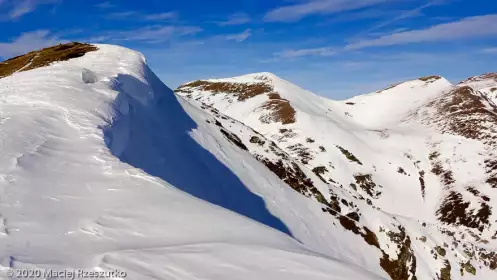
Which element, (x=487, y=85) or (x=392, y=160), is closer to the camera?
(x=392, y=160)

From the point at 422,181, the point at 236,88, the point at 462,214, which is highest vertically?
the point at 236,88

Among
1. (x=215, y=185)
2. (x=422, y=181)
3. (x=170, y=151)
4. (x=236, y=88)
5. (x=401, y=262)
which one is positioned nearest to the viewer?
(x=170, y=151)

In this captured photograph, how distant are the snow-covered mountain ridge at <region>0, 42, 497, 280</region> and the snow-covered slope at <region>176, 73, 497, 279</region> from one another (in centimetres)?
30

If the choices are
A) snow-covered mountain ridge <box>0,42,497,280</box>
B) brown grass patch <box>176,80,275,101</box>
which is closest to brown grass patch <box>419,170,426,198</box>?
snow-covered mountain ridge <box>0,42,497,280</box>

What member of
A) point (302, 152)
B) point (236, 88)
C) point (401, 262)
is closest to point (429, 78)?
point (236, 88)

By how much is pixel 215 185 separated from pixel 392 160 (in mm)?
59880

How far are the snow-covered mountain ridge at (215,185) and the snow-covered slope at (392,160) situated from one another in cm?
30

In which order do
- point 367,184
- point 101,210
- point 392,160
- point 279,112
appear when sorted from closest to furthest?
point 101,210, point 367,184, point 392,160, point 279,112

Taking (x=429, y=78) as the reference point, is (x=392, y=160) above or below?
below

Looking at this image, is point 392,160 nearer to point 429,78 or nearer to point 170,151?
point 170,151

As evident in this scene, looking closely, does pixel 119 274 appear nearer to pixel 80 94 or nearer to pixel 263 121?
pixel 80 94

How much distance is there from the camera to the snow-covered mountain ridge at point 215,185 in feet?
24.0

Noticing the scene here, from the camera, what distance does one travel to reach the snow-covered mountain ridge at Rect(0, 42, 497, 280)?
7.31 m

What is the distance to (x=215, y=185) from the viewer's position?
100 feet
